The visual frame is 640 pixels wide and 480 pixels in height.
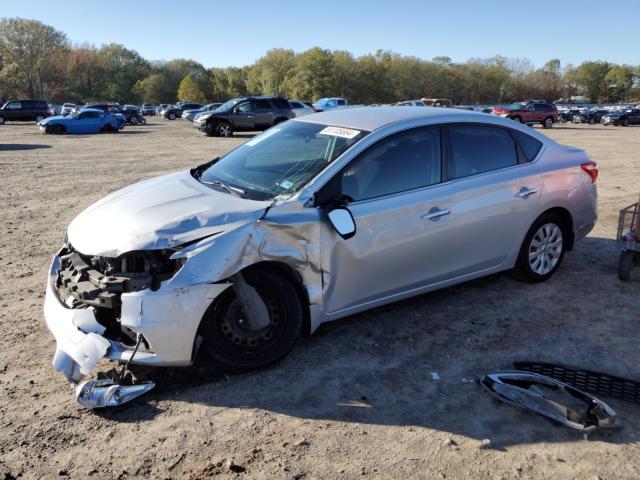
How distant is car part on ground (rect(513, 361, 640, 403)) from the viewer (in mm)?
3391

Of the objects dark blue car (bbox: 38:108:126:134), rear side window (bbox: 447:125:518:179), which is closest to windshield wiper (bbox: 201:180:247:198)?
rear side window (bbox: 447:125:518:179)

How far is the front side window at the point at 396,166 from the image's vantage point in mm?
3971

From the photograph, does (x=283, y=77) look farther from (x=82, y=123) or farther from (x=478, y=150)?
(x=478, y=150)

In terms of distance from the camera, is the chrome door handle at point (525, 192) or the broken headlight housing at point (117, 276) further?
the chrome door handle at point (525, 192)

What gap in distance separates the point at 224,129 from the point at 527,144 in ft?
80.0

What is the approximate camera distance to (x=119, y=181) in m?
12.3

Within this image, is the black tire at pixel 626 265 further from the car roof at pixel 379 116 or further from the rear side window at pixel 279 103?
the rear side window at pixel 279 103

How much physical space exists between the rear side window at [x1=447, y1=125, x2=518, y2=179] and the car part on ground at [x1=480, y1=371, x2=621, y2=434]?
1737mm

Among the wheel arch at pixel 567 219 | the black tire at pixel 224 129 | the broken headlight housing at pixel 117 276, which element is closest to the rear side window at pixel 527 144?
the wheel arch at pixel 567 219

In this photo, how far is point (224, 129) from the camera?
91.6 ft

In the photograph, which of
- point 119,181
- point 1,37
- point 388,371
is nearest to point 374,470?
point 388,371

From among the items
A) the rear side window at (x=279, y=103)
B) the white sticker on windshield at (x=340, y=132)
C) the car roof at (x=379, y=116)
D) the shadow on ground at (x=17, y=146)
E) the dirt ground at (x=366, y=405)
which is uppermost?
the rear side window at (x=279, y=103)

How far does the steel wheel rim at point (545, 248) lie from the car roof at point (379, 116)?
3.60 feet

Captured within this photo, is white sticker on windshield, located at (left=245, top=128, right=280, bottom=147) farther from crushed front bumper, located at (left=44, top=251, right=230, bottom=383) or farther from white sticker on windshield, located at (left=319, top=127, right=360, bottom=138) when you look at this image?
crushed front bumper, located at (left=44, top=251, right=230, bottom=383)
